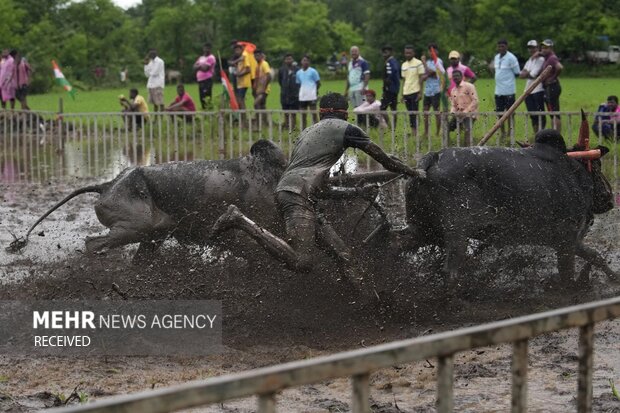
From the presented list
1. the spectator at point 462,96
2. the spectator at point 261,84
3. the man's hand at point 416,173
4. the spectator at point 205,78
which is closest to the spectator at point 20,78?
the spectator at point 205,78

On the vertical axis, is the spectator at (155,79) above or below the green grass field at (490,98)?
above

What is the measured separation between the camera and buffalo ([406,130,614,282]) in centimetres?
941

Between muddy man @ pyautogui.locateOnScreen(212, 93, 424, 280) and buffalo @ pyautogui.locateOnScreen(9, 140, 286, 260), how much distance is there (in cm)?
60

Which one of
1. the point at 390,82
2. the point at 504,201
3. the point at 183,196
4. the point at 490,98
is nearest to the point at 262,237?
the point at 183,196

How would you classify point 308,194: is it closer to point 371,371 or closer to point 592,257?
point 592,257

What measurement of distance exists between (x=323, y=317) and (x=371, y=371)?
Answer: 556cm

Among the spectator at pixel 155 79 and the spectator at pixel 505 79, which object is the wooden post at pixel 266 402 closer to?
the spectator at pixel 505 79

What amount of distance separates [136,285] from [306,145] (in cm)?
177

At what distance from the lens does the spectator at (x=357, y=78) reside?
847 inches

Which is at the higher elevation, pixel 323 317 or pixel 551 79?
pixel 551 79

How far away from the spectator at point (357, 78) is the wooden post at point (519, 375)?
17879 mm

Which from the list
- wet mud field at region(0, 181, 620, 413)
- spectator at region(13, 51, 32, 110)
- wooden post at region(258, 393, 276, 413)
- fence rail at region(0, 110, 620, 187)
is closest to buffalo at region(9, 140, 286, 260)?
wet mud field at region(0, 181, 620, 413)

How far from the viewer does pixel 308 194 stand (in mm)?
8773

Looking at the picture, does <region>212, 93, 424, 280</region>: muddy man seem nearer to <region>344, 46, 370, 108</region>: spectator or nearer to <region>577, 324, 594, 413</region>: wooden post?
<region>577, 324, 594, 413</region>: wooden post
